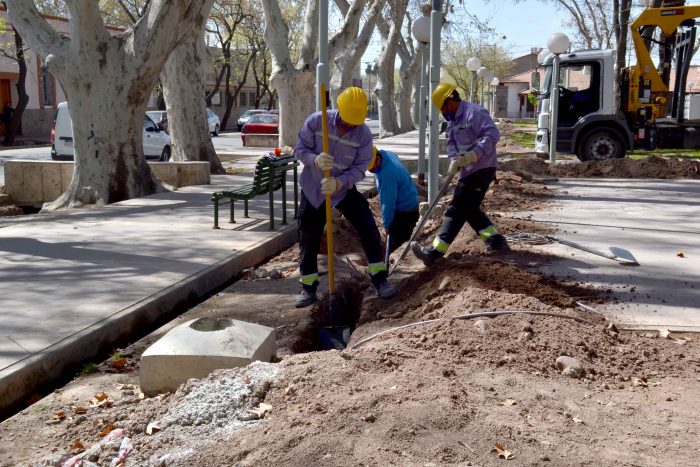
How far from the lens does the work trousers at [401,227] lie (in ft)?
24.8

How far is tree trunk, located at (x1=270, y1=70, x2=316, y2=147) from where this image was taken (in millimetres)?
19875

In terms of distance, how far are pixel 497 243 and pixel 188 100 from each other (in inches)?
428

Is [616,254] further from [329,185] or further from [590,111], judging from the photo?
[590,111]

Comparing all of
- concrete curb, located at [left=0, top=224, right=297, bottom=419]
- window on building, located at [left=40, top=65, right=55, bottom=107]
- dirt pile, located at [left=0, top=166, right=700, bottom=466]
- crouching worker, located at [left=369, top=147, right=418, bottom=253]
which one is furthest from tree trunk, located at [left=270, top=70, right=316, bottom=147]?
window on building, located at [left=40, top=65, right=55, bottom=107]

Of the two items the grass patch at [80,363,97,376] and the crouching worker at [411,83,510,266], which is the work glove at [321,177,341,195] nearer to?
the crouching worker at [411,83,510,266]

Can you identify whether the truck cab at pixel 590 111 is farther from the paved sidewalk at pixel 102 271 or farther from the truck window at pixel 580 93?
the paved sidewalk at pixel 102 271

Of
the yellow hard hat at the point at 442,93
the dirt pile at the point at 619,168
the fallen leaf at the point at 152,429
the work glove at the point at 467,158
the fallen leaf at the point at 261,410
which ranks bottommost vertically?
the fallen leaf at the point at 152,429

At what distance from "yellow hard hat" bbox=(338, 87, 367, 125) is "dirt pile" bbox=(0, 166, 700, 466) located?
4.98 feet

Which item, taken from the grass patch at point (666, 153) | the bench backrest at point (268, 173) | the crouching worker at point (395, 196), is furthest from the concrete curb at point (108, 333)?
the grass patch at point (666, 153)

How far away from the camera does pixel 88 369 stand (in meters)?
4.83

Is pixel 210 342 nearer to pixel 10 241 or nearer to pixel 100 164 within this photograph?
pixel 10 241

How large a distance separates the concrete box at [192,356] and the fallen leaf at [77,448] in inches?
29.0

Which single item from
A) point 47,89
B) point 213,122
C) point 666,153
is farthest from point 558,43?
point 47,89

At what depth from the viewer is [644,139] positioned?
19375mm
